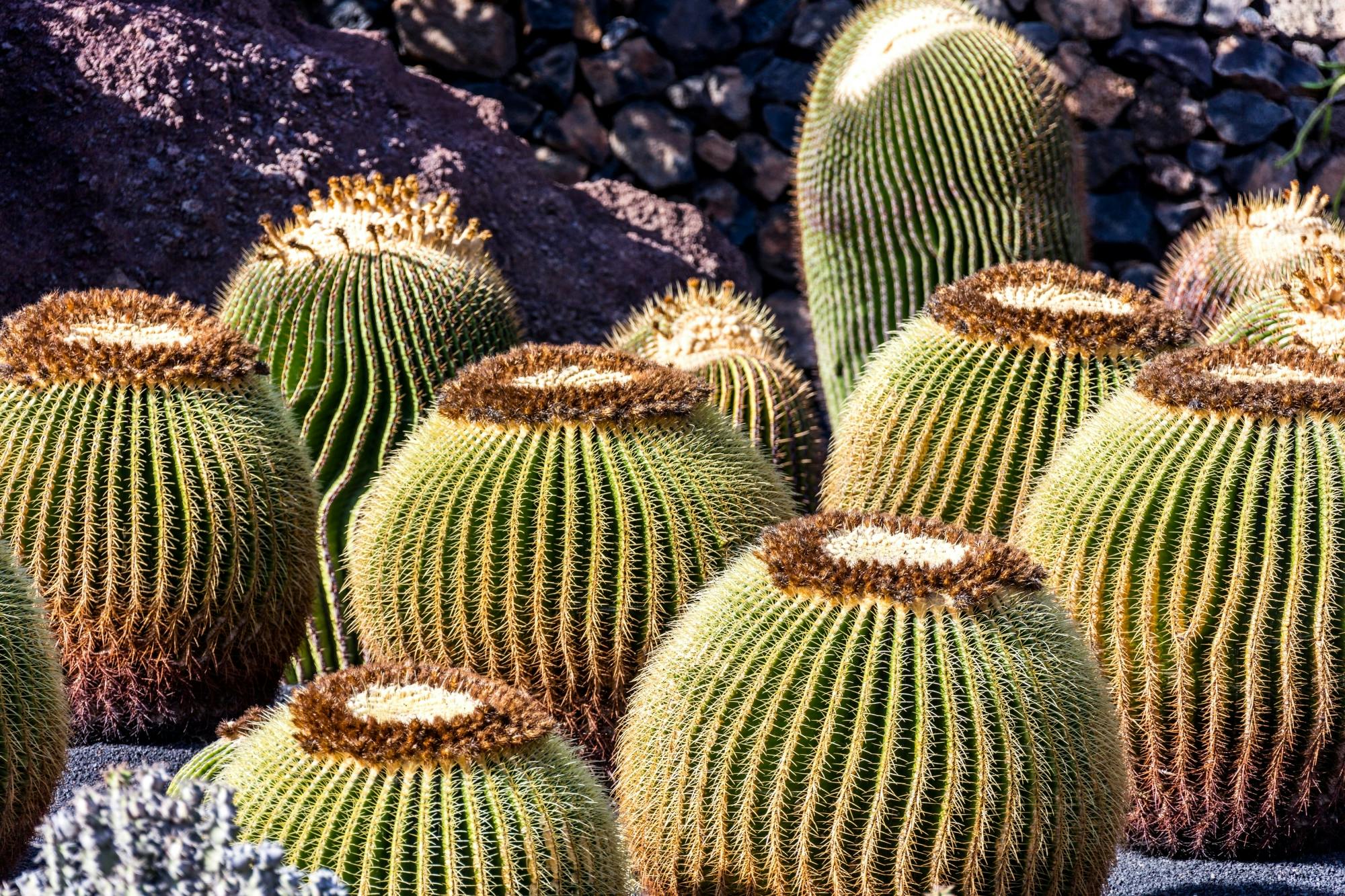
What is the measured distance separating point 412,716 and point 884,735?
2.41 feet

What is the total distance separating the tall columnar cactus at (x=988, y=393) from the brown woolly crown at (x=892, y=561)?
876mm

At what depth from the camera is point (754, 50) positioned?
8375 mm

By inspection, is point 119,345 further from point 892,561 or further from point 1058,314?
point 1058,314

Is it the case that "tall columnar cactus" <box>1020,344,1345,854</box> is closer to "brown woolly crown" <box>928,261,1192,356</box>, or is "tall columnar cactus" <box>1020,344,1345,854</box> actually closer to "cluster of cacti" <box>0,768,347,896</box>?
"brown woolly crown" <box>928,261,1192,356</box>

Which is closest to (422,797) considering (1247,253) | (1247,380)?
(1247,380)

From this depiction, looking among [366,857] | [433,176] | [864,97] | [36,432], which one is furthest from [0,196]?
[366,857]

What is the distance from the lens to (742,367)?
4875 mm

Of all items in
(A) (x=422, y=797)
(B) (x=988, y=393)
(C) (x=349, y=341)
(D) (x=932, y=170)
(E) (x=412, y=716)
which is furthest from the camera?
(D) (x=932, y=170)

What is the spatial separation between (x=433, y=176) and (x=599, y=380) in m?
3.22

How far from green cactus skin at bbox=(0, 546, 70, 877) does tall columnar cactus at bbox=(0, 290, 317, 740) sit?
532mm

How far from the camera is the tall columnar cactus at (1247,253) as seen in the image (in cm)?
539

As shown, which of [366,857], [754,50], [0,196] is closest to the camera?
[366,857]

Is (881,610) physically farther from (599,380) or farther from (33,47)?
(33,47)

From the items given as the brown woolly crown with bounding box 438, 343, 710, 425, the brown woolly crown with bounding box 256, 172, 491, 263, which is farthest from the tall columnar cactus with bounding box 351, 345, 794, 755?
the brown woolly crown with bounding box 256, 172, 491, 263
